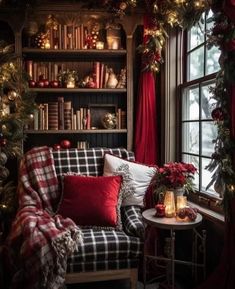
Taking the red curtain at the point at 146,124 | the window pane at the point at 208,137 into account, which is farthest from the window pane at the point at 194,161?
the red curtain at the point at 146,124

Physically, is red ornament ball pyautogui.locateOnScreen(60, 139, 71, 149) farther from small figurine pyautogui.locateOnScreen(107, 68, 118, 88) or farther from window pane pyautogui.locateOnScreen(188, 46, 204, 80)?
window pane pyautogui.locateOnScreen(188, 46, 204, 80)

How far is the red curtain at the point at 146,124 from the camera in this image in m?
3.28

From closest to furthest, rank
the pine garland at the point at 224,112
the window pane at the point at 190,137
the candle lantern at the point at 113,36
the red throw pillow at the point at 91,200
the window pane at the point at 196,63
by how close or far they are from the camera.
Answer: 1. the pine garland at the point at 224,112
2. the red throw pillow at the point at 91,200
3. the window pane at the point at 196,63
4. the window pane at the point at 190,137
5. the candle lantern at the point at 113,36

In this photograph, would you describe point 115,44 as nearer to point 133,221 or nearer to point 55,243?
point 133,221

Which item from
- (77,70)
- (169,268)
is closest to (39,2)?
(77,70)

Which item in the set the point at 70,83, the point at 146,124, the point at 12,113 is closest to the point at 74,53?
the point at 70,83

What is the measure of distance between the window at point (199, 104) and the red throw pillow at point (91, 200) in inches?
28.6

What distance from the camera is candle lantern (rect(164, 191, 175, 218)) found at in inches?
91.2

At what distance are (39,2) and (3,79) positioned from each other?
3.04 ft

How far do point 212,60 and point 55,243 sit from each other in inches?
69.5

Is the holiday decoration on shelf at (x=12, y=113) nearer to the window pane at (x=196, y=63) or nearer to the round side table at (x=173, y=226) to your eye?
the round side table at (x=173, y=226)

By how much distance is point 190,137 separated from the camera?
119 inches

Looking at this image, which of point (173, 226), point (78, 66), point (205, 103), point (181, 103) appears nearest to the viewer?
point (173, 226)

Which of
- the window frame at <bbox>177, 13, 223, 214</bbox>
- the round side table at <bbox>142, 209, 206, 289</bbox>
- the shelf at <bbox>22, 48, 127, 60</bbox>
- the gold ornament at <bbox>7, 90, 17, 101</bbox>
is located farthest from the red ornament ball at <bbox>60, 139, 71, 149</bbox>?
the round side table at <bbox>142, 209, 206, 289</bbox>
